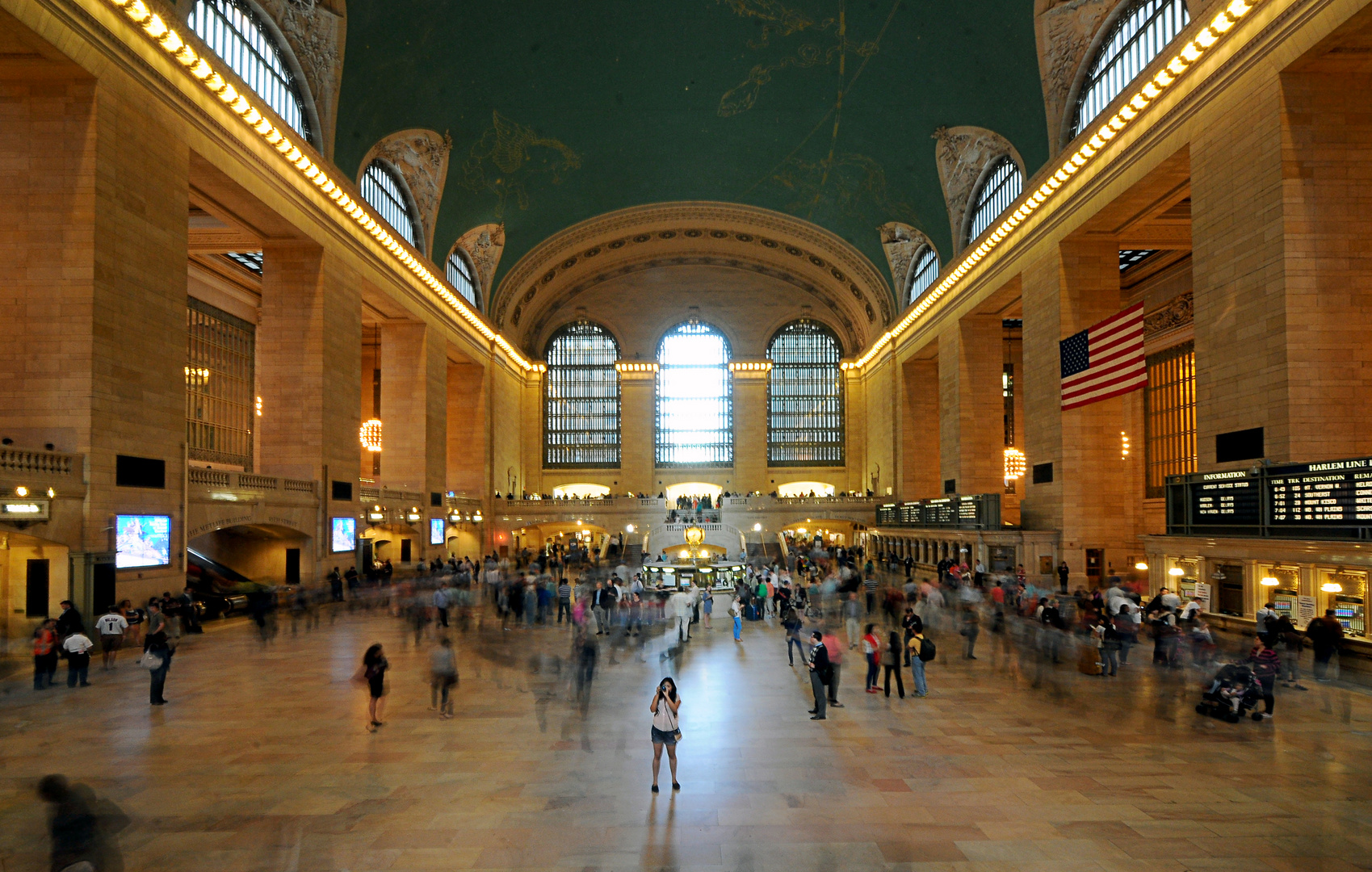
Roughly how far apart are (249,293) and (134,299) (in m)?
16.3

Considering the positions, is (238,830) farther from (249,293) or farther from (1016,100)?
(249,293)

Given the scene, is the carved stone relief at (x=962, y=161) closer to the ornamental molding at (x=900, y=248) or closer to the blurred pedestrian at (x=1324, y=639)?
the ornamental molding at (x=900, y=248)

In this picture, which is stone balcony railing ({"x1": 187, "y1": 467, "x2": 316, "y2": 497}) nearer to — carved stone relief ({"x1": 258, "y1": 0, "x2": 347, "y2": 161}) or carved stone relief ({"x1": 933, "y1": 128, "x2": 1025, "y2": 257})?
carved stone relief ({"x1": 258, "y1": 0, "x2": 347, "y2": 161})

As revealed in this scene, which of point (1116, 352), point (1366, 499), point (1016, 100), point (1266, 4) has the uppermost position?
point (1016, 100)

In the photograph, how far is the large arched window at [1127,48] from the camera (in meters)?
18.3

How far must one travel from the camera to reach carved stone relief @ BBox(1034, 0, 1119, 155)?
20.8m

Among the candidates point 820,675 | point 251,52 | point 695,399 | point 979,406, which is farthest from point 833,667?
point 695,399

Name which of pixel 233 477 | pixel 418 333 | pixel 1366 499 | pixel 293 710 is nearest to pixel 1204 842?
pixel 1366 499

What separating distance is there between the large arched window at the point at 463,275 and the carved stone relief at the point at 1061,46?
21322 millimetres

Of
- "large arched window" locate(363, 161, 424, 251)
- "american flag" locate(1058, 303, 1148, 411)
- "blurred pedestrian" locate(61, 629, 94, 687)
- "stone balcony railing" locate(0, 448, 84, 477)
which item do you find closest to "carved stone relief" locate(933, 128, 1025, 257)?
"american flag" locate(1058, 303, 1148, 411)

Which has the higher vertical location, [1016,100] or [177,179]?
[1016,100]

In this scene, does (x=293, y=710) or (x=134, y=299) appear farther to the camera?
(x=134, y=299)

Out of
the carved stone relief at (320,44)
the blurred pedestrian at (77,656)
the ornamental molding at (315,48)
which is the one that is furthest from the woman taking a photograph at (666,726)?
the carved stone relief at (320,44)

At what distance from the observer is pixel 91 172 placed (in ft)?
47.0
